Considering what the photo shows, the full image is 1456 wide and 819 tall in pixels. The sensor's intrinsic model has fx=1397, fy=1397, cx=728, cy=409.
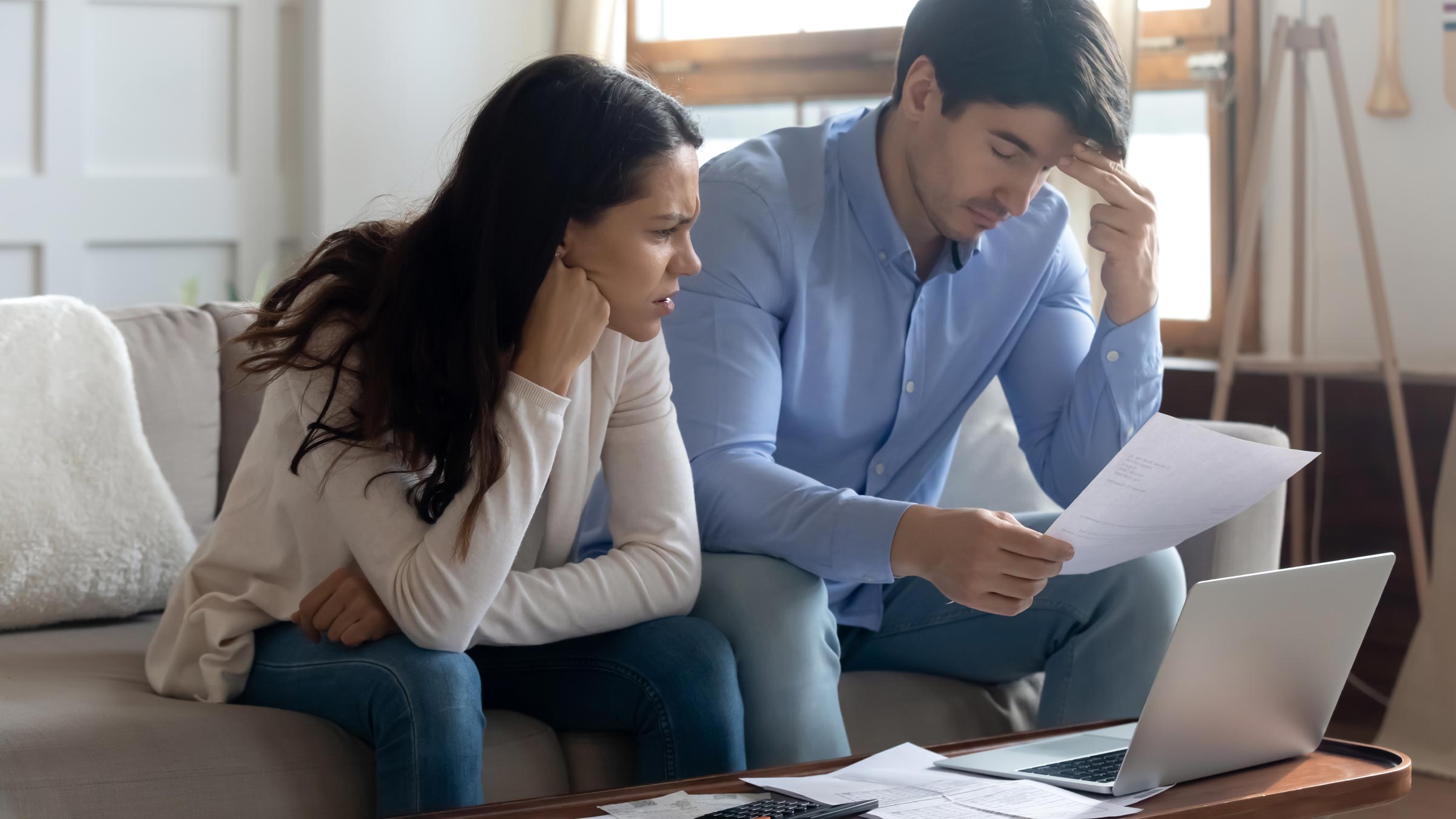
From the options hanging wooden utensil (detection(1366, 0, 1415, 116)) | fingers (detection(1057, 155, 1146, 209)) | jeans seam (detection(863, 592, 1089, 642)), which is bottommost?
jeans seam (detection(863, 592, 1089, 642))

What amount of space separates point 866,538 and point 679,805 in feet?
1.30

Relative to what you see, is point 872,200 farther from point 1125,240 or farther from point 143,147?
point 143,147

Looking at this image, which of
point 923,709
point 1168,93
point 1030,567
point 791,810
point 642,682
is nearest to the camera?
point 791,810

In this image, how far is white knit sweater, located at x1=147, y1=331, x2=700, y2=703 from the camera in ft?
3.93

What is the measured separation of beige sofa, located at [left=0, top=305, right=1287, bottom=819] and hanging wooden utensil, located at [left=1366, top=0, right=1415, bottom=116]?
48.0 inches

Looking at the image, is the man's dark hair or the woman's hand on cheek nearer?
the woman's hand on cheek

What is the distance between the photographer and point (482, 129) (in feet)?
4.25

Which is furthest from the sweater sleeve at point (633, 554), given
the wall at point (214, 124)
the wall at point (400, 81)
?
the wall at point (400, 81)

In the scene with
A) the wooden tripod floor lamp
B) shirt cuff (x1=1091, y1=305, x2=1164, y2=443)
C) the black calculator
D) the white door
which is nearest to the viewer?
the black calculator

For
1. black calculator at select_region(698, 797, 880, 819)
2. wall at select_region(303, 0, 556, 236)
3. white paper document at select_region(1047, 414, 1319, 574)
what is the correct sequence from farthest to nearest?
wall at select_region(303, 0, 556, 236)
white paper document at select_region(1047, 414, 1319, 574)
black calculator at select_region(698, 797, 880, 819)

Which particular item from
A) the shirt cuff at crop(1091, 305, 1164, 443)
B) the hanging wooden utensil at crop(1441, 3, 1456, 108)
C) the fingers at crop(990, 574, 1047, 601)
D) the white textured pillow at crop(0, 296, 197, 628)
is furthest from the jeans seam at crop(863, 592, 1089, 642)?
the hanging wooden utensil at crop(1441, 3, 1456, 108)

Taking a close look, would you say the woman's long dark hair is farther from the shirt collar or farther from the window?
the window

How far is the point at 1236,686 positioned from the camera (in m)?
1.04

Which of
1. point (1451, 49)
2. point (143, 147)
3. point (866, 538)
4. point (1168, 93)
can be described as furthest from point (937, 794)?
point (143, 147)
